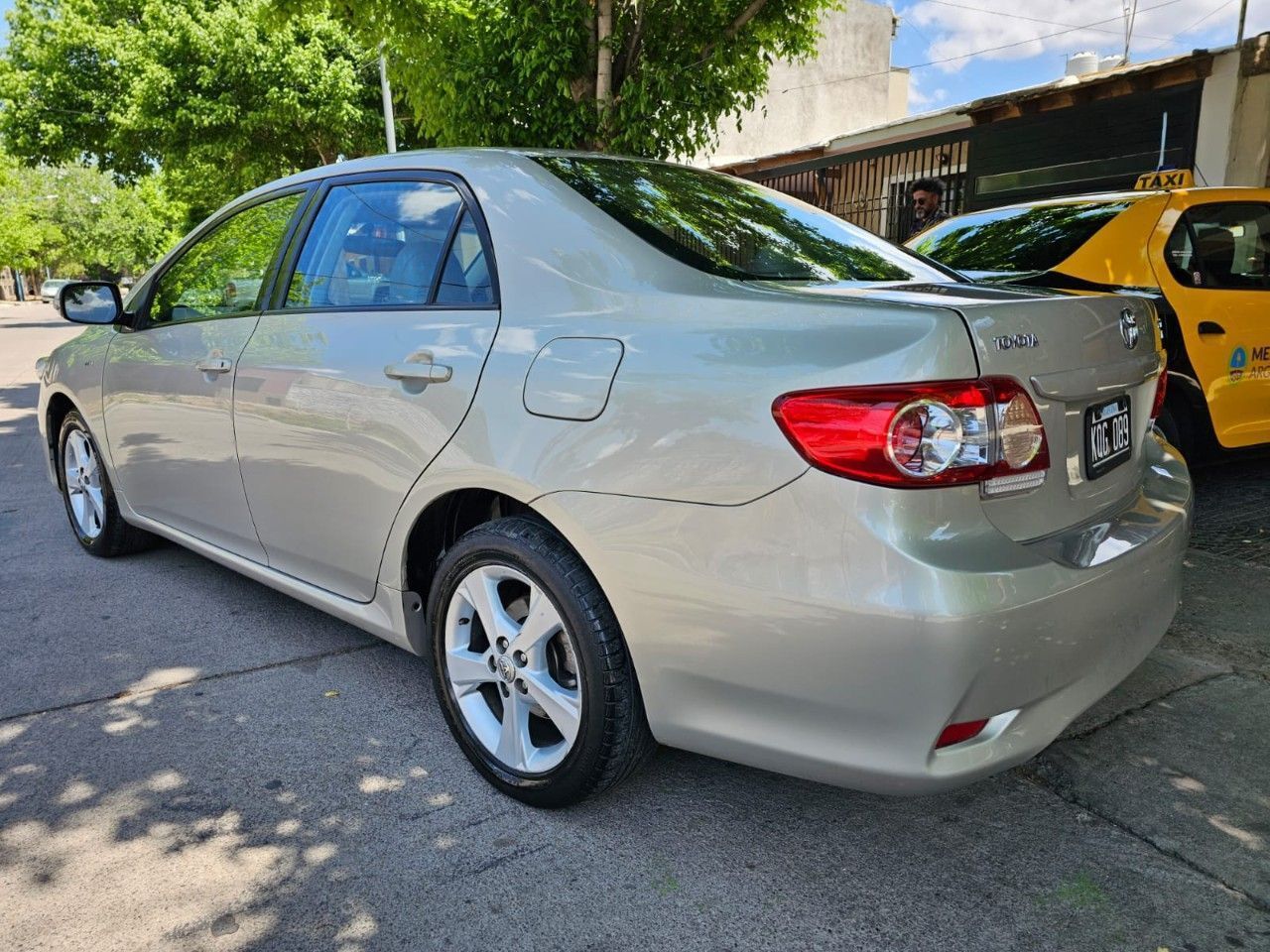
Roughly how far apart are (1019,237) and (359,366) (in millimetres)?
3949

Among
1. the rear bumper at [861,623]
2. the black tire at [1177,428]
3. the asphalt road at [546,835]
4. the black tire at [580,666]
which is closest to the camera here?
the rear bumper at [861,623]

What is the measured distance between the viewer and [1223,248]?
5.02 m

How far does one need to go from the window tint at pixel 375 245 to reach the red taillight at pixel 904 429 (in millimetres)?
1326

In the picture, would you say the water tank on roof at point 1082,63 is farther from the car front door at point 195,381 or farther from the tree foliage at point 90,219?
the tree foliage at point 90,219

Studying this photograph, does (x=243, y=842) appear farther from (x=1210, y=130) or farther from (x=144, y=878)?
(x=1210, y=130)

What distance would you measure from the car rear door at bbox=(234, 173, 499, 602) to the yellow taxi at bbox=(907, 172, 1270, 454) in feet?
10.00

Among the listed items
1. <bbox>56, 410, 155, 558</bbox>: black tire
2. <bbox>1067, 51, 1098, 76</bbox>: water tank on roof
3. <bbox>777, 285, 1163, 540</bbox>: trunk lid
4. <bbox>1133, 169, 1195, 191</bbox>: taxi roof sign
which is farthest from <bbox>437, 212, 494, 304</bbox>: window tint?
<bbox>1067, 51, 1098, 76</bbox>: water tank on roof

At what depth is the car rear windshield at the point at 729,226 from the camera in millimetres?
2408

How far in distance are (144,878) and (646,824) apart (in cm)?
118

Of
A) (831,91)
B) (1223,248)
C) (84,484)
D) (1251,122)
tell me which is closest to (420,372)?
(84,484)

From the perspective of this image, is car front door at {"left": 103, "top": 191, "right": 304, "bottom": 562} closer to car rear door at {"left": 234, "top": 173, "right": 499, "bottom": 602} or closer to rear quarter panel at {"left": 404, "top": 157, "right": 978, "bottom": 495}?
car rear door at {"left": 234, "top": 173, "right": 499, "bottom": 602}

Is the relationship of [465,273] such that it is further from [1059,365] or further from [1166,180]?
[1166,180]

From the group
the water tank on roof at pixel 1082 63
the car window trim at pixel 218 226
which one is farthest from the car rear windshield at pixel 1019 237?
the water tank on roof at pixel 1082 63

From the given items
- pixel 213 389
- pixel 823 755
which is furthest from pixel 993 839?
pixel 213 389
